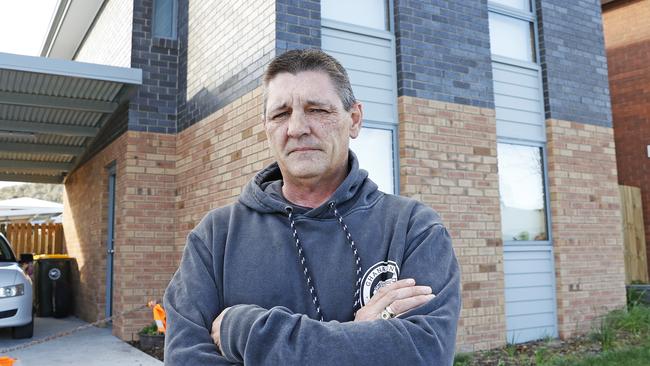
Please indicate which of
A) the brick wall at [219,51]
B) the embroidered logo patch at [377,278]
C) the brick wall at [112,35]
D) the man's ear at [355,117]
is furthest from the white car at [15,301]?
the embroidered logo patch at [377,278]

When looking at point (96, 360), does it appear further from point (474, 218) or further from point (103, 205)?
point (474, 218)

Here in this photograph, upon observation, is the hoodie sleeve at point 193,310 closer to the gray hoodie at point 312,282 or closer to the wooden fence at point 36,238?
the gray hoodie at point 312,282

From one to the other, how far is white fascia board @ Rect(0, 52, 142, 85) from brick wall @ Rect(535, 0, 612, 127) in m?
5.59

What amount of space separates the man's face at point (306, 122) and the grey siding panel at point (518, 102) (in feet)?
18.7

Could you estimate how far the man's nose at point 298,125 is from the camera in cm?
188

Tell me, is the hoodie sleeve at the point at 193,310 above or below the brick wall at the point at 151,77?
below

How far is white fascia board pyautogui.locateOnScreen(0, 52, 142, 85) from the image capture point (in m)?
6.56

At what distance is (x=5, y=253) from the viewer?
331 inches

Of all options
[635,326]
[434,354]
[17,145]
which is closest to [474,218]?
[635,326]

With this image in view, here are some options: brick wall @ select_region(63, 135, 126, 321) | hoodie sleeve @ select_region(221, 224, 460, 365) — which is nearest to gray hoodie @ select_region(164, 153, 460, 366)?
hoodie sleeve @ select_region(221, 224, 460, 365)

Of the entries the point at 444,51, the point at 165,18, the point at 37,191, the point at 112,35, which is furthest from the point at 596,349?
the point at 37,191

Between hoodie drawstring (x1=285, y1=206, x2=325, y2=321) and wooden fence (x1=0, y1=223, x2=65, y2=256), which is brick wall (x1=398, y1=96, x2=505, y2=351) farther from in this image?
wooden fence (x1=0, y1=223, x2=65, y2=256)

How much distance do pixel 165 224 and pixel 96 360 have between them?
2016 millimetres

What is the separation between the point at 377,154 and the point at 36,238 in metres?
10.3
